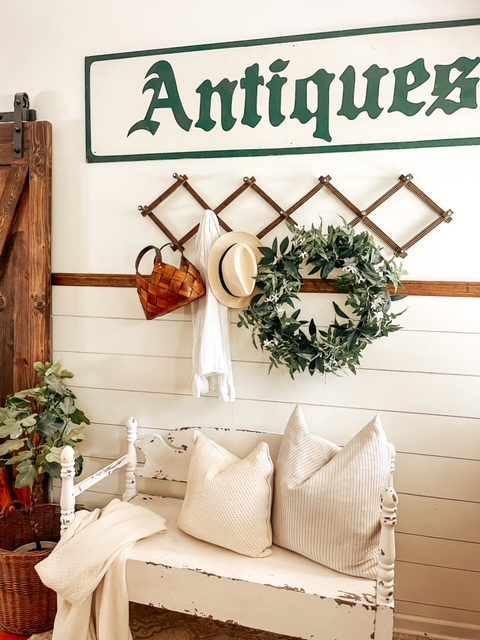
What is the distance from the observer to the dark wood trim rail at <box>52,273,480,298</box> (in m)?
1.96

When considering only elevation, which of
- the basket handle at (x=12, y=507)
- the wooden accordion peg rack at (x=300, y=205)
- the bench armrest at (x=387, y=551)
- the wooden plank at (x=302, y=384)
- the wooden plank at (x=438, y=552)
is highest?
the wooden accordion peg rack at (x=300, y=205)

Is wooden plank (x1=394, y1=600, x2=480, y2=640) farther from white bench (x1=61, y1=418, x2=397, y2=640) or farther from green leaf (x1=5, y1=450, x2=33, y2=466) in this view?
green leaf (x1=5, y1=450, x2=33, y2=466)

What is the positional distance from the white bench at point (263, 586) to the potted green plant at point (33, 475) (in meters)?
0.27

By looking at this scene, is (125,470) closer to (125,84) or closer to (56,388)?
(56,388)

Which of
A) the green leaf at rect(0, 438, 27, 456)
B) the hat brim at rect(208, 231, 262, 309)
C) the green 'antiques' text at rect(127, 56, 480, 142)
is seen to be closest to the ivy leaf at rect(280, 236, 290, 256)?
the hat brim at rect(208, 231, 262, 309)

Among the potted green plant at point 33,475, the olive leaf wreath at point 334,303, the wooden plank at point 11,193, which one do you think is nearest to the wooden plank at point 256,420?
the potted green plant at point 33,475

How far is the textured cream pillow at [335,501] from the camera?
169 centimetres

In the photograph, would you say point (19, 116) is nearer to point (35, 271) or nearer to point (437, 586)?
point (35, 271)

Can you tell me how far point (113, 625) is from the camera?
1.77 m

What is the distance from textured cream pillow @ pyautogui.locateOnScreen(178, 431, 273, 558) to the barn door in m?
0.94

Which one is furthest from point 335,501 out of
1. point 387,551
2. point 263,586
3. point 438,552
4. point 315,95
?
point 315,95

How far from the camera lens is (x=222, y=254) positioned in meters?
2.04

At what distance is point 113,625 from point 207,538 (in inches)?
16.2

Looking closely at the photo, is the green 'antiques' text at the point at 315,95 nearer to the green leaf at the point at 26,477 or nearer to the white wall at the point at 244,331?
the white wall at the point at 244,331
